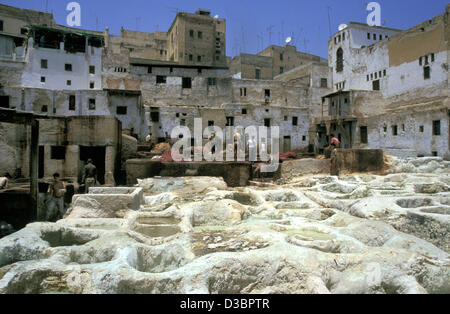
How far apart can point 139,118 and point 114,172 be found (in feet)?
64.8

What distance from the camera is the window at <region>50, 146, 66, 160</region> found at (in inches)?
521

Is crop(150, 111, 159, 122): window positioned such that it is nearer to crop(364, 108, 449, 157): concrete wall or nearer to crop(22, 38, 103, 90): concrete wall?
crop(22, 38, 103, 90): concrete wall

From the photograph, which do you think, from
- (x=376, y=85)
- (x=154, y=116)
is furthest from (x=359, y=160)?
(x=376, y=85)

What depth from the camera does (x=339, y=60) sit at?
4003 centimetres

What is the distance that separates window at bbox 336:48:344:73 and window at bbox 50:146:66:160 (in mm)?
35336

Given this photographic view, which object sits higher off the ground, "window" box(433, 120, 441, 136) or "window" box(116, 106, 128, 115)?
"window" box(116, 106, 128, 115)

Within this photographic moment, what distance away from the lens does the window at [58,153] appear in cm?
Answer: 1323

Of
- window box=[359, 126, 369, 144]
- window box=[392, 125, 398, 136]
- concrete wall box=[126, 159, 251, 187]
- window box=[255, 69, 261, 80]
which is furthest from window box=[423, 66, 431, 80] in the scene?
concrete wall box=[126, 159, 251, 187]

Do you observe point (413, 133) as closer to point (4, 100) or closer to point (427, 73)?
point (427, 73)

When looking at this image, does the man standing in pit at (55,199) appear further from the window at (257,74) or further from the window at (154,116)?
the window at (257,74)

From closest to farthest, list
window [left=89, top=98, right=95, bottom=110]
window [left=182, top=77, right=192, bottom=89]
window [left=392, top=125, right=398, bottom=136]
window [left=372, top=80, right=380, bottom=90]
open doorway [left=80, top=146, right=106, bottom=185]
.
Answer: open doorway [left=80, top=146, right=106, bottom=185]
window [left=392, top=125, right=398, bottom=136]
window [left=89, top=98, right=95, bottom=110]
window [left=372, top=80, right=380, bottom=90]
window [left=182, top=77, right=192, bottom=89]

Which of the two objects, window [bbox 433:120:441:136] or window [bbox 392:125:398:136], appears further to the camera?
window [bbox 392:125:398:136]

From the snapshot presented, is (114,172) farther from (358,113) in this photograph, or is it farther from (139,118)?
(358,113)
